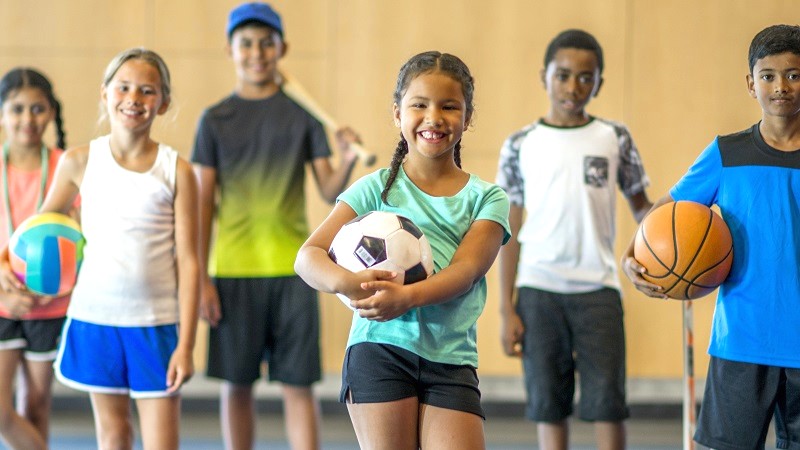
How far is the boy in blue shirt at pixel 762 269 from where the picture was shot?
8.61 ft

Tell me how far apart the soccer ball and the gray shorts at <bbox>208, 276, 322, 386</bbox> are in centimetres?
154

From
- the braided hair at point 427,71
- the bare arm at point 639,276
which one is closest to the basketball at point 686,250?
the bare arm at point 639,276

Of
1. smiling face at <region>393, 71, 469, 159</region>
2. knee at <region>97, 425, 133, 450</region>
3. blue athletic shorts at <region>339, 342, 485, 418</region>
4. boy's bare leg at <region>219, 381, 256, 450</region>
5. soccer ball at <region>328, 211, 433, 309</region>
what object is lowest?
boy's bare leg at <region>219, 381, 256, 450</region>

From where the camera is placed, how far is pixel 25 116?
150 inches

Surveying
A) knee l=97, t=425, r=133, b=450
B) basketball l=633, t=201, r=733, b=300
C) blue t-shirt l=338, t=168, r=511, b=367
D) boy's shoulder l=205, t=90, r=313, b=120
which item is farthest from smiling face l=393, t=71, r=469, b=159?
boy's shoulder l=205, t=90, r=313, b=120

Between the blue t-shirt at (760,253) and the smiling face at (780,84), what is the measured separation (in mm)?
107

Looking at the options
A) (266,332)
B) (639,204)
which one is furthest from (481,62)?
(266,332)

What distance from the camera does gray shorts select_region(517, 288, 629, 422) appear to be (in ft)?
11.3

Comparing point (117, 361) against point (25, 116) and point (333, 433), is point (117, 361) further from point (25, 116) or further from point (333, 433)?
point (333, 433)

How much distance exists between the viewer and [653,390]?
5.71 m

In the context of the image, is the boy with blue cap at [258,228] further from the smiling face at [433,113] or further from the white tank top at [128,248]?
the smiling face at [433,113]

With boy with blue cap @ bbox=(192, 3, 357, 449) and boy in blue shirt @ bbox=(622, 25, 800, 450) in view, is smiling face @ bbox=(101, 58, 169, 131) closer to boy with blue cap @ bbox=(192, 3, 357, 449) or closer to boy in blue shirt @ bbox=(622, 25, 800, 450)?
boy with blue cap @ bbox=(192, 3, 357, 449)

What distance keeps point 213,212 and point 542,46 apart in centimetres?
252

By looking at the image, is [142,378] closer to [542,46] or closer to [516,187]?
[516,187]
